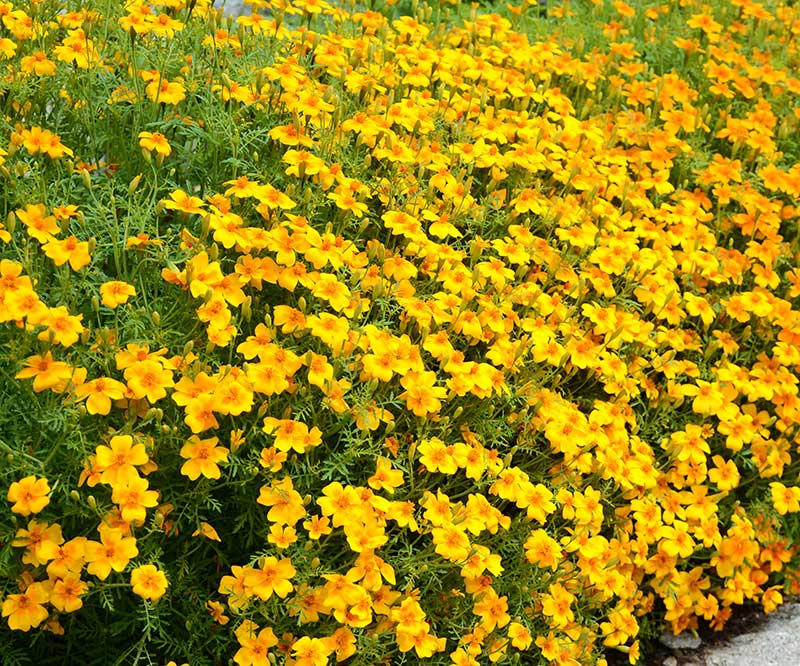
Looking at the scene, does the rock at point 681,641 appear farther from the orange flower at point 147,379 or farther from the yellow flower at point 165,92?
the yellow flower at point 165,92

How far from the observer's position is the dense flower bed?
7.76ft

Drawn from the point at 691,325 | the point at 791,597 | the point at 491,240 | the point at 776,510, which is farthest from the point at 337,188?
the point at 791,597

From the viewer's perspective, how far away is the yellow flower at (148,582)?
2.24 metres

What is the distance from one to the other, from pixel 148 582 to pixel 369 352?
754mm

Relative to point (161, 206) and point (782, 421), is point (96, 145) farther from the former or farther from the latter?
point (782, 421)

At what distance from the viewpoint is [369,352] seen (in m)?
2.66

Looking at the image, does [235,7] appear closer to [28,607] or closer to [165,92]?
[165,92]

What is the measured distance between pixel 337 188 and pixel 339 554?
95 centimetres

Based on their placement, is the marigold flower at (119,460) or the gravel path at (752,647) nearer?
the marigold flower at (119,460)

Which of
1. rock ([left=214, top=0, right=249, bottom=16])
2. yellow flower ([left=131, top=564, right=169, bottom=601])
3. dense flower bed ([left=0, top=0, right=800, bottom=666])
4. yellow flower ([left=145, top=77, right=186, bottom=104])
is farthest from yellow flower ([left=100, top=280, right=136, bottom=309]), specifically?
rock ([left=214, top=0, right=249, bottom=16])

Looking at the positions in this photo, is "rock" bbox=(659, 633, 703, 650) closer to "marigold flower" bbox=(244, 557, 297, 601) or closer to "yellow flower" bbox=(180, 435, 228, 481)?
"marigold flower" bbox=(244, 557, 297, 601)

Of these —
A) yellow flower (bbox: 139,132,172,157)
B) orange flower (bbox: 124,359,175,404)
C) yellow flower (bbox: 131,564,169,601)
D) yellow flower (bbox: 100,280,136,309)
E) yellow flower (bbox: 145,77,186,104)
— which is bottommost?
yellow flower (bbox: 131,564,169,601)

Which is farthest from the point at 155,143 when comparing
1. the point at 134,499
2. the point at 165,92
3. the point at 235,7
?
the point at 235,7

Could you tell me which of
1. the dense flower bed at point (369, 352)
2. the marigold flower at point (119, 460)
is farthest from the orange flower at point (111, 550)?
the marigold flower at point (119, 460)
